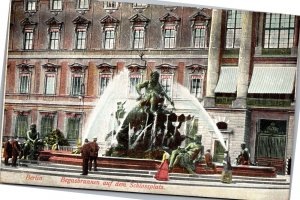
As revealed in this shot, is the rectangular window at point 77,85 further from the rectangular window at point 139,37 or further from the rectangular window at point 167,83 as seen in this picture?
the rectangular window at point 167,83

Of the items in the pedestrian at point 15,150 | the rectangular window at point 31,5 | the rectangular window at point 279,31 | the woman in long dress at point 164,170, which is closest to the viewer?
the rectangular window at point 279,31

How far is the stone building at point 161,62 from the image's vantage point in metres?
10.6

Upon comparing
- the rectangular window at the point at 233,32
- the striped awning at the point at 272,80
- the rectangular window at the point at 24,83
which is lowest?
the rectangular window at the point at 24,83

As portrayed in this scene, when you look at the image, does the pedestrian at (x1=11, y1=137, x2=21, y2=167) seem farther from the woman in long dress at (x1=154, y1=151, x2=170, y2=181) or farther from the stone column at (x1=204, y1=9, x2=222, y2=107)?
the stone column at (x1=204, y1=9, x2=222, y2=107)

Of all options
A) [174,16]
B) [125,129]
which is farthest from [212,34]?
[125,129]

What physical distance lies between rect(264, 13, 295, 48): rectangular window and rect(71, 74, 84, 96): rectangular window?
9.58 feet

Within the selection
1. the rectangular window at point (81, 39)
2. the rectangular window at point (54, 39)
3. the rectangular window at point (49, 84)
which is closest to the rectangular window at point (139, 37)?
the rectangular window at point (81, 39)

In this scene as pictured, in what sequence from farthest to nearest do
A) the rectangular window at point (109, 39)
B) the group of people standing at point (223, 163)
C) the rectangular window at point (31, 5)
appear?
the rectangular window at point (31, 5) → the rectangular window at point (109, 39) → the group of people standing at point (223, 163)

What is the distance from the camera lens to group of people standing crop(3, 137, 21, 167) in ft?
36.3

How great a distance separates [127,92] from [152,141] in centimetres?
86

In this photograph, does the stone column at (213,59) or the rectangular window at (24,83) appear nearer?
the stone column at (213,59)

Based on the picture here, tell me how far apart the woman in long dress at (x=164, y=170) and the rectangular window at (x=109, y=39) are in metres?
1.88

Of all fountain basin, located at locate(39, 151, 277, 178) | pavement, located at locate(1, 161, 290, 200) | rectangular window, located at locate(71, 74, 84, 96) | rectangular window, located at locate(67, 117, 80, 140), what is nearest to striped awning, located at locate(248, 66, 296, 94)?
fountain basin, located at locate(39, 151, 277, 178)

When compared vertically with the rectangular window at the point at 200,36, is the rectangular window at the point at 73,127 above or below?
below
